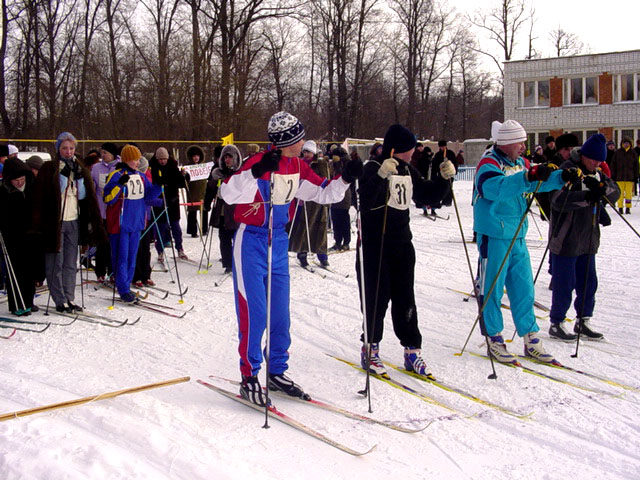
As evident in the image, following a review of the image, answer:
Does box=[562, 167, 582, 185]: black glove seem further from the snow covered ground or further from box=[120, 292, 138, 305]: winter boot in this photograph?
box=[120, 292, 138, 305]: winter boot

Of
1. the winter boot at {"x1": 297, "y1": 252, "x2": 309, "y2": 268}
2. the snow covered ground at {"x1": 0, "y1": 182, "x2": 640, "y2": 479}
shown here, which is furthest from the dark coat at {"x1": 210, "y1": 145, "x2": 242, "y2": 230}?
the snow covered ground at {"x1": 0, "y1": 182, "x2": 640, "y2": 479}

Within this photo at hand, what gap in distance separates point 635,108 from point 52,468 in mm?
33384

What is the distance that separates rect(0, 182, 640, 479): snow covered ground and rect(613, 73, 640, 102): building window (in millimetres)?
28080

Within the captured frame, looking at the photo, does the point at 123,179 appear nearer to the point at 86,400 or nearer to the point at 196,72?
the point at 86,400

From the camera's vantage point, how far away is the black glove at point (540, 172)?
13.9 ft

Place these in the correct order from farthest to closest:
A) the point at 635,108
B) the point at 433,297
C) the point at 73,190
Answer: the point at 635,108 → the point at 433,297 → the point at 73,190

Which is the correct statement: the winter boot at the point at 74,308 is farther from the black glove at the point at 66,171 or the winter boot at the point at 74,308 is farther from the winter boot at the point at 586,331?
the winter boot at the point at 586,331

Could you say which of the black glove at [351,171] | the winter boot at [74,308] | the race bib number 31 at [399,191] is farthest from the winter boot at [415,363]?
the winter boot at [74,308]

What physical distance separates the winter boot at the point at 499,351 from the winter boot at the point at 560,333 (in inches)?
32.6

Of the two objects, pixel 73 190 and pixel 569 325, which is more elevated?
pixel 73 190

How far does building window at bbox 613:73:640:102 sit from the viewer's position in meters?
30.5

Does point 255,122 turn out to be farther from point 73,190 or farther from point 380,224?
point 380,224

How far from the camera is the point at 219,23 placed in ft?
83.1

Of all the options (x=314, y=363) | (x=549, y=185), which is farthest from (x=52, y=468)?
(x=549, y=185)
